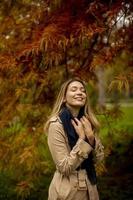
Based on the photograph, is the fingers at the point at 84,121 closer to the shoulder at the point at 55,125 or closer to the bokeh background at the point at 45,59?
the shoulder at the point at 55,125

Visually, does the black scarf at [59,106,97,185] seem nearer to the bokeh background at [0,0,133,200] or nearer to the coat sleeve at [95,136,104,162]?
the coat sleeve at [95,136,104,162]

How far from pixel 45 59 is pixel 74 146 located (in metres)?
1.81

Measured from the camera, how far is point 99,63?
5203mm

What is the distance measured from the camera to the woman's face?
13.7 feet

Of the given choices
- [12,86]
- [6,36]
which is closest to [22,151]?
[12,86]

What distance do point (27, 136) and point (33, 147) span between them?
372 mm

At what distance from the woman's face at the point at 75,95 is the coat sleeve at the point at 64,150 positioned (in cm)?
21

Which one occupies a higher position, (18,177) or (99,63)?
(99,63)

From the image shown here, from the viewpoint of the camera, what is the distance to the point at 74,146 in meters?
4.04

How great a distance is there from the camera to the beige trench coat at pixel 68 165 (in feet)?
13.1

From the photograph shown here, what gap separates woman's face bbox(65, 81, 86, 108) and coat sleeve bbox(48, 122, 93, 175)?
0.21 meters

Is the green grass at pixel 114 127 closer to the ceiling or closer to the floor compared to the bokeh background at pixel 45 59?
closer to the floor

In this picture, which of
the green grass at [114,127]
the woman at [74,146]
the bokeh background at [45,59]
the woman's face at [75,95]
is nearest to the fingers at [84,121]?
the woman at [74,146]

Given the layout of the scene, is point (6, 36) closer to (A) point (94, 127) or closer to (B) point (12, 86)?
(B) point (12, 86)
